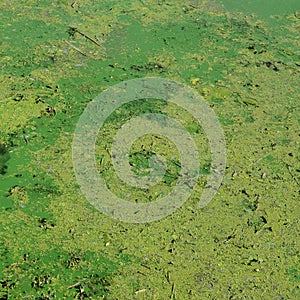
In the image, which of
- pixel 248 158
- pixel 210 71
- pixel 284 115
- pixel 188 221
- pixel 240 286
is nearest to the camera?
pixel 240 286

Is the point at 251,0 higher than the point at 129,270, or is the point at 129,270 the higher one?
the point at 251,0

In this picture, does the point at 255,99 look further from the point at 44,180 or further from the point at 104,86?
the point at 44,180

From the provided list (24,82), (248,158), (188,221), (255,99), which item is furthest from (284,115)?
(24,82)

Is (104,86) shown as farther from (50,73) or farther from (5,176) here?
(5,176)

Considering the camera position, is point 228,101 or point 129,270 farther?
point 228,101

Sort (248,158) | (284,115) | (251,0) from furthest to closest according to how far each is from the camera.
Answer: (251,0)
(284,115)
(248,158)

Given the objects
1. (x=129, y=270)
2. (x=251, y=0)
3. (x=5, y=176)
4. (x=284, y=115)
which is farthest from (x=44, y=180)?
(x=251, y=0)
